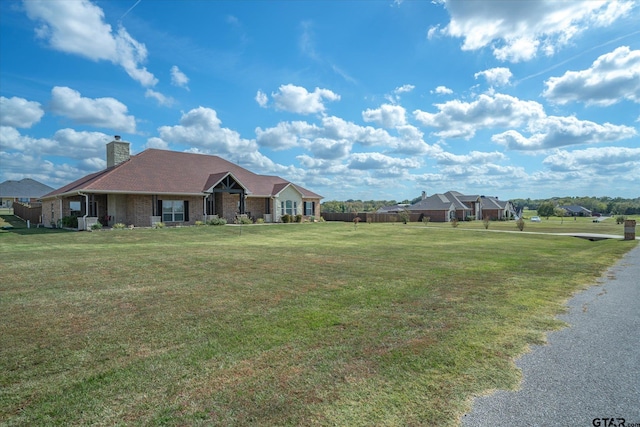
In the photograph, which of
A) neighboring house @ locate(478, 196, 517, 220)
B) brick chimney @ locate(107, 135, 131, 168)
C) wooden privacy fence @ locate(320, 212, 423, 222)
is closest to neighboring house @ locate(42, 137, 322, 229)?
brick chimney @ locate(107, 135, 131, 168)

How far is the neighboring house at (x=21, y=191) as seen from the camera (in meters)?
57.1

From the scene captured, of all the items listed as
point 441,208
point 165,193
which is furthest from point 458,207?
point 165,193

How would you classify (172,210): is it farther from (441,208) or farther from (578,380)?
(441,208)

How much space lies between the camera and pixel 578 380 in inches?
144

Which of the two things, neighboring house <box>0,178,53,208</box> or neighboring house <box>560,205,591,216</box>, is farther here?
neighboring house <box>560,205,591,216</box>

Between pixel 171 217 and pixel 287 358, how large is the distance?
85.2ft

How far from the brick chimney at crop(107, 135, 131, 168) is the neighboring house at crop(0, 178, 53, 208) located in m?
37.4

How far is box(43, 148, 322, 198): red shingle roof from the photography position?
24844 millimetres

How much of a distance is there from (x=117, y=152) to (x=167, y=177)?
15.4 feet

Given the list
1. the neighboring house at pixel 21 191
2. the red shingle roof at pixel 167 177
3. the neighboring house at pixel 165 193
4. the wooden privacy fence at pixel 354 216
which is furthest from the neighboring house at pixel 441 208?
the neighboring house at pixel 21 191

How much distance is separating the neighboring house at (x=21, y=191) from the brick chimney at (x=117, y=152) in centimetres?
3744

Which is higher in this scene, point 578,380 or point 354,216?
point 354,216

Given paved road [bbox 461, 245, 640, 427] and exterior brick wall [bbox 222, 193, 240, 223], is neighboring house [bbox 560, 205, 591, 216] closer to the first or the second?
exterior brick wall [bbox 222, 193, 240, 223]

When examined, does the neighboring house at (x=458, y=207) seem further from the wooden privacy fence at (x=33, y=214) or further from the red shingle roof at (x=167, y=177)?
the wooden privacy fence at (x=33, y=214)
